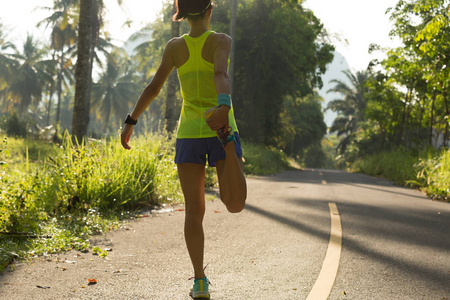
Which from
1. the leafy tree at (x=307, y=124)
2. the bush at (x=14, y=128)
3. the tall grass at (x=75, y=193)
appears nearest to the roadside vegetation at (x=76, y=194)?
the tall grass at (x=75, y=193)

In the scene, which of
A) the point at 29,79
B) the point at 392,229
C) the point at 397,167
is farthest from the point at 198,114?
the point at 29,79

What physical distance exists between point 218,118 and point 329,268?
236cm

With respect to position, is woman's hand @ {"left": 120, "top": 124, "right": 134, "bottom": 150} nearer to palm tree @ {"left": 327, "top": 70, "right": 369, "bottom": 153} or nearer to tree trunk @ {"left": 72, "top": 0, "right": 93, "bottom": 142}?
tree trunk @ {"left": 72, "top": 0, "right": 93, "bottom": 142}

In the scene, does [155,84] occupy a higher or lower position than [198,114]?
higher

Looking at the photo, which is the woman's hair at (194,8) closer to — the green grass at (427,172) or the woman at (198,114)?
the woman at (198,114)

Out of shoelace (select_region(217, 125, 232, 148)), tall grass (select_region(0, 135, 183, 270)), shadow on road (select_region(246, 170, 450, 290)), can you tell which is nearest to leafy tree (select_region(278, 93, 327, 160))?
shadow on road (select_region(246, 170, 450, 290))

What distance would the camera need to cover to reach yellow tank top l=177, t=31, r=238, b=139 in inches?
126

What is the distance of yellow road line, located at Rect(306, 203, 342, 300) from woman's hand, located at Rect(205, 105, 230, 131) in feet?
5.21

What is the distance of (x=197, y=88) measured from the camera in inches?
127

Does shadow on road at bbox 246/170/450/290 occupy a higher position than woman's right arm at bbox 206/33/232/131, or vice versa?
woman's right arm at bbox 206/33/232/131

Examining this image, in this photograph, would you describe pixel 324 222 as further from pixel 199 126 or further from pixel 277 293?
pixel 199 126

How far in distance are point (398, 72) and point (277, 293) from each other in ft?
77.6

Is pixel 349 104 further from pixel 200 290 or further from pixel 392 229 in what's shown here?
pixel 200 290

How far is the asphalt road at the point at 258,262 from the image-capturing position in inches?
145
